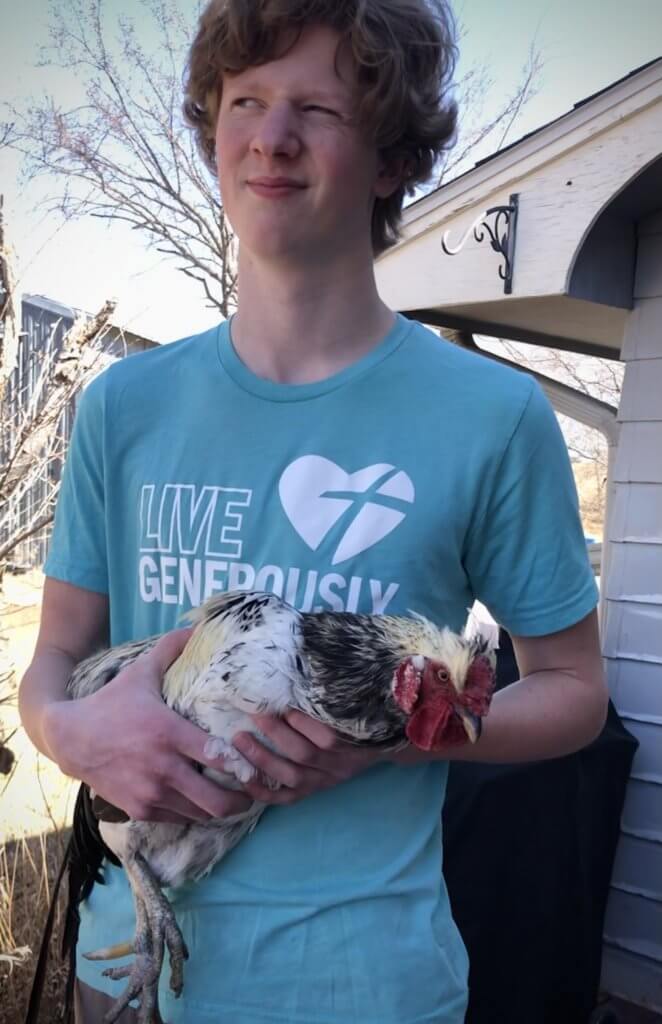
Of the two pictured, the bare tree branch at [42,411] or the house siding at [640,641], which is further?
the house siding at [640,641]

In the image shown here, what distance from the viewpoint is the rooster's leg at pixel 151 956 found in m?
1.19

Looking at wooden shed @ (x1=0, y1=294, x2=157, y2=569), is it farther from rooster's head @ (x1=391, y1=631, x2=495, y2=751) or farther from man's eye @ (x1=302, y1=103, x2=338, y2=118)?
rooster's head @ (x1=391, y1=631, x2=495, y2=751)

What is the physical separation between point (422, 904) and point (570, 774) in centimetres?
220

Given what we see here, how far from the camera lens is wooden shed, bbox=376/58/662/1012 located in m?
3.45

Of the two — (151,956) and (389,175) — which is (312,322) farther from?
(151,956)

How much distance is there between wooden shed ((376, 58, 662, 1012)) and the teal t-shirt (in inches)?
93.2

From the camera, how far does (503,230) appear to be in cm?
365

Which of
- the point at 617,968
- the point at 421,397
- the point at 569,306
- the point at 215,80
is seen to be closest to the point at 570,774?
the point at 617,968

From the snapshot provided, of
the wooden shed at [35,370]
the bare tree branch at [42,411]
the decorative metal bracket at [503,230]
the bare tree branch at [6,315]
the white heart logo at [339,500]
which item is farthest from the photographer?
the wooden shed at [35,370]

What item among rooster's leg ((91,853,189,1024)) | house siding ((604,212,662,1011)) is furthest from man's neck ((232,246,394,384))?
house siding ((604,212,662,1011))

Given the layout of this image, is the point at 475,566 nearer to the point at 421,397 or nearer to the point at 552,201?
the point at 421,397

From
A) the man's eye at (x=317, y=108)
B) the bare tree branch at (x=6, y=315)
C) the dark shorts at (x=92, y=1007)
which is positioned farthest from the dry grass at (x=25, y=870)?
the man's eye at (x=317, y=108)

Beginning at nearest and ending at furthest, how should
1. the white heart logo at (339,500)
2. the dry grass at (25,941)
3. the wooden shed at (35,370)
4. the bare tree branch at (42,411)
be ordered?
the white heart logo at (339,500) → the dry grass at (25,941) → the bare tree branch at (42,411) → the wooden shed at (35,370)

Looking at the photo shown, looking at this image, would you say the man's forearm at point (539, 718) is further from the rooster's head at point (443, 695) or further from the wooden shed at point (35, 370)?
the wooden shed at point (35, 370)
